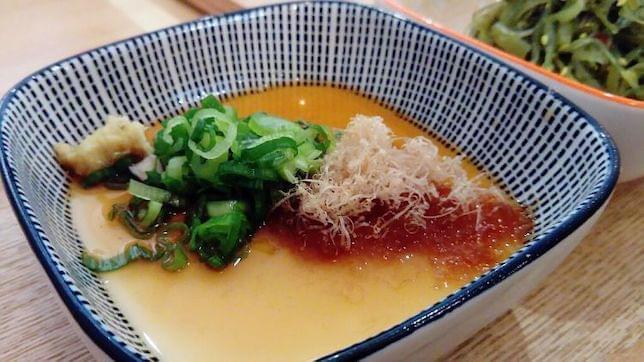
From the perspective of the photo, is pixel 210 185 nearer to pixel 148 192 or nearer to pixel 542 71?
pixel 148 192

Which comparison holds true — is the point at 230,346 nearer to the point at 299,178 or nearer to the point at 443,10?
the point at 299,178

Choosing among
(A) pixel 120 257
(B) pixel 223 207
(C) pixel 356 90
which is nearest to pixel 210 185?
(B) pixel 223 207


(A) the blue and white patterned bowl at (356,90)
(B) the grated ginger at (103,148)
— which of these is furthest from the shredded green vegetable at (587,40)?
(B) the grated ginger at (103,148)

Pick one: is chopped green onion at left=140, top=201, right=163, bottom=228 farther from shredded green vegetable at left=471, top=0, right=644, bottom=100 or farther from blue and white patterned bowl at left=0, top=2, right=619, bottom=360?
shredded green vegetable at left=471, top=0, right=644, bottom=100

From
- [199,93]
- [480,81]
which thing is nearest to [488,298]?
[480,81]

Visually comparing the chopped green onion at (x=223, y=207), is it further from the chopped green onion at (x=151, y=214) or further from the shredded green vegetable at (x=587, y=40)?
the shredded green vegetable at (x=587, y=40)

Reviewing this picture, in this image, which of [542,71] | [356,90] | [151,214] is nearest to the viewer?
[151,214]
